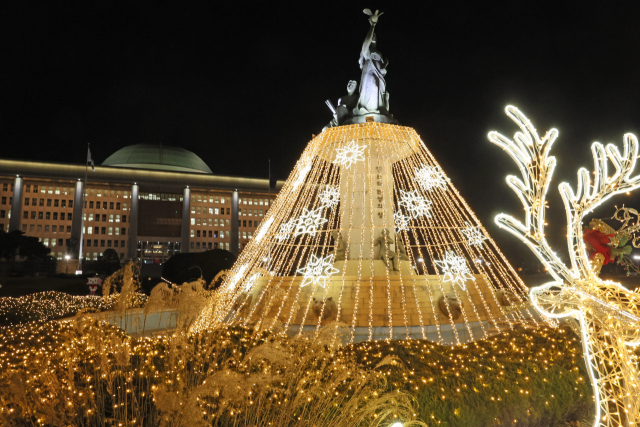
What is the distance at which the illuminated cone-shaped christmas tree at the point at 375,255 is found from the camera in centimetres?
1142

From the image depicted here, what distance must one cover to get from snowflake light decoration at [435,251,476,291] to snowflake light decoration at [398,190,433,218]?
259cm

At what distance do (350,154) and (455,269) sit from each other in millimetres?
5485

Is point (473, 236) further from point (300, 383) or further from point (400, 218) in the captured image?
point (300, 383)

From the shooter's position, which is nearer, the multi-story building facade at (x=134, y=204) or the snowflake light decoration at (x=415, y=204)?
the snowflake light decoration at (x=415, y=204)

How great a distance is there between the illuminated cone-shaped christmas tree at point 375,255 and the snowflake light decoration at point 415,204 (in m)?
0.04

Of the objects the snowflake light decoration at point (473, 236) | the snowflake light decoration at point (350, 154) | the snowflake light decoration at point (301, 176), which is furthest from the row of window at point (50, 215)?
the snowflake light decoration at point (473, 236)

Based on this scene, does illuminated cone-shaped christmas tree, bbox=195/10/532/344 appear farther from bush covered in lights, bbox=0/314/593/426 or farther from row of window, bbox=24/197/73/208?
row of window, bbox=24/197/73/208

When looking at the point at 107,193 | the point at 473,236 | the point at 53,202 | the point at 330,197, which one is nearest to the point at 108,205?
the point at 107,193

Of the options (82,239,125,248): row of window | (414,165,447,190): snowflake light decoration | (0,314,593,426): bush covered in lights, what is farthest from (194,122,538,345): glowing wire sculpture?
(82,239,125,248): row of window

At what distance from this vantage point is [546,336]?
764 centimetres

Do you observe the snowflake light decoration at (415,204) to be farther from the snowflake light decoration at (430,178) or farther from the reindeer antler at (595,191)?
the reindeer antler at (595,191)

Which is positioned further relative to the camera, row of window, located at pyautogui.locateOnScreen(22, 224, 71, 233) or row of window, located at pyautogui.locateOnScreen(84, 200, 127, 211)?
row of window, located at pyautogui.locateOnScreen(84, 200, 127, 211)

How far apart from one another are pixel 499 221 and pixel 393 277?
7515 millimetres

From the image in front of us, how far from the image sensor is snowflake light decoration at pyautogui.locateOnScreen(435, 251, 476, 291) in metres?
12.5
